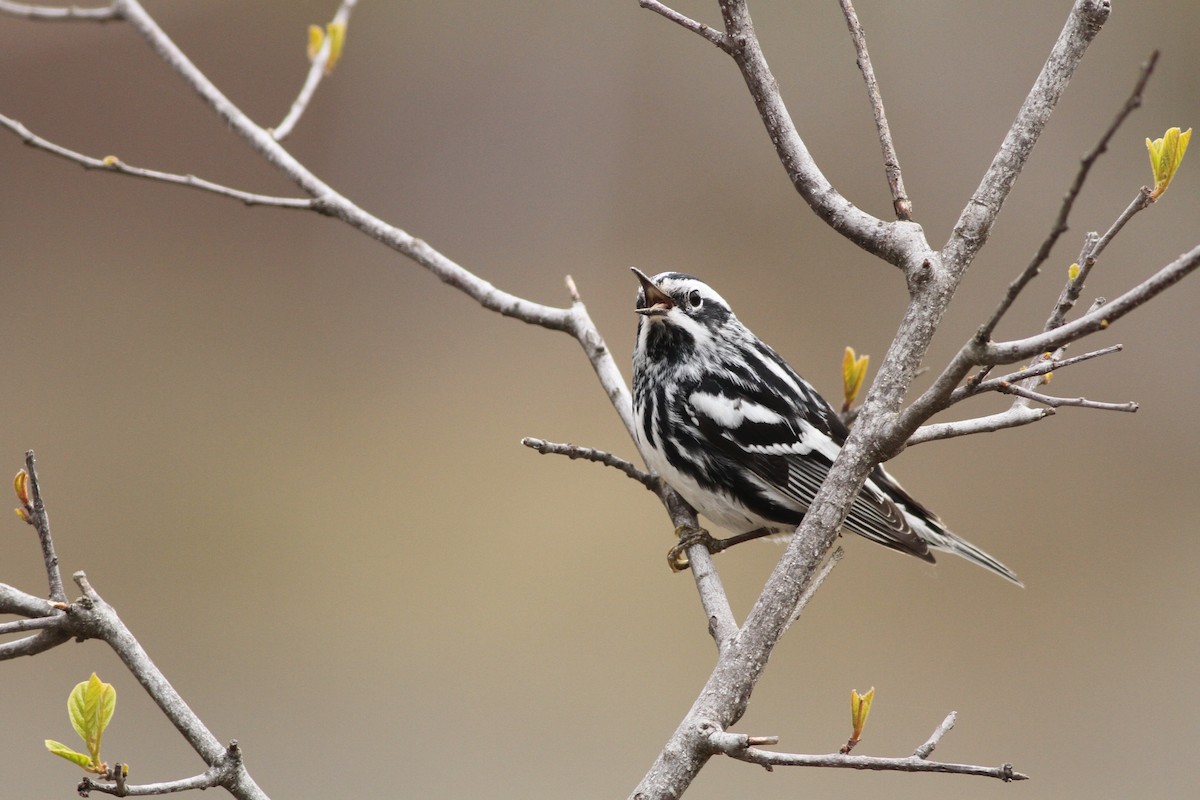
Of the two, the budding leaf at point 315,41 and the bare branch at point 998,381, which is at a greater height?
the budding leaf at point 315,41

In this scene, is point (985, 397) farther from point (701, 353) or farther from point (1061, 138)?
point (701, 353)

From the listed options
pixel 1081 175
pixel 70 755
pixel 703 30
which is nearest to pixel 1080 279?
pixel 1081 175

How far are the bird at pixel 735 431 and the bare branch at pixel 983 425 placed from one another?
833 mm

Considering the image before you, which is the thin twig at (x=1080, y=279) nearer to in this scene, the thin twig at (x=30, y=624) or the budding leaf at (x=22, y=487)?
the thin twig at (x=30, y=624)

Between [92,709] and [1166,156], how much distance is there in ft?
6.34

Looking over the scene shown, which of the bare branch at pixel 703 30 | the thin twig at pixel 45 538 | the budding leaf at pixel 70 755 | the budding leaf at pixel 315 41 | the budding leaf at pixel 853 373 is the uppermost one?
the budding leaf at pixel 315 41

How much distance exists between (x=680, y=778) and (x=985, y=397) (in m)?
6.35

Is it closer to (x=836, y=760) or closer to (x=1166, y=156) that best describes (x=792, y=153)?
(x=1166, y=156)

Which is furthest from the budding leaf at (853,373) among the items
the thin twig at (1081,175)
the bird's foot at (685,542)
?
the thin twig at (1081,175)

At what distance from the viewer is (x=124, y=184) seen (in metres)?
8.42

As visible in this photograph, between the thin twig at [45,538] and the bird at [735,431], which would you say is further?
the bird at [735,431]

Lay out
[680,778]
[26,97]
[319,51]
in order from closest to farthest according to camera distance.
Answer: [680,778] → [319,51] → [26,97]

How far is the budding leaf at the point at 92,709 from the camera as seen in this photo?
1597mm

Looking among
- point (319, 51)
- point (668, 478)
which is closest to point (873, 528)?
point (668, 478)
